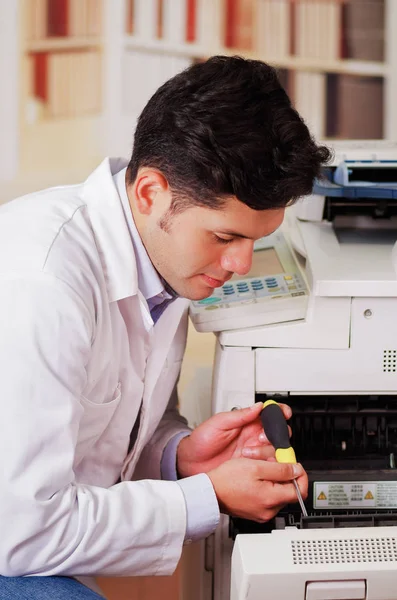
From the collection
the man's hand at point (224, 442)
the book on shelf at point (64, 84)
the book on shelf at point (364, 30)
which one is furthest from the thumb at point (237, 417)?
the book on shelf at point (364, 30)

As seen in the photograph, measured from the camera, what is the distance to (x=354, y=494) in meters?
1.31

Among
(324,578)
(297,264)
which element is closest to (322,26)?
(297,264)

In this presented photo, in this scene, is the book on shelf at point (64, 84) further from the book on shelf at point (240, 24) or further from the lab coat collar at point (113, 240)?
the lab coat collar at point (113, 240)

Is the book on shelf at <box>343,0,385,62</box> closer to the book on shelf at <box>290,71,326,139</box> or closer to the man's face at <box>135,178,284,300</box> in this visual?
the book on shelf at <box>290,71,326,139</box>

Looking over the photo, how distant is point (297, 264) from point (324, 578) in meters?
0.58

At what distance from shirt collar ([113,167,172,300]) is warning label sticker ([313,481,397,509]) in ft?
1.28

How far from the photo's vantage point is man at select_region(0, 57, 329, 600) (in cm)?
104

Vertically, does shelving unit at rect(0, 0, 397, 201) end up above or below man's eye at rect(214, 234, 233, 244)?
above

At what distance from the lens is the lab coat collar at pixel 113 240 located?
3.94 feet

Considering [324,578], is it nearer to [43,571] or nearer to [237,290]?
[43,571]

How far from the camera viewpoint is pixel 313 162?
1.15m

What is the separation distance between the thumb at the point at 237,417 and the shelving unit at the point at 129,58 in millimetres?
2621

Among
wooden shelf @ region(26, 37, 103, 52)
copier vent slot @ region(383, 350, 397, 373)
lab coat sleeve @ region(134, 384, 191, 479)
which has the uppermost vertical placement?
wooden shelf @ region(26, 37, 103, 52)

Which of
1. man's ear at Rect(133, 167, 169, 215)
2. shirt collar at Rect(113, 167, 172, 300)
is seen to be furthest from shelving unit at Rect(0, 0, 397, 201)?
man's ear at Rect(133, 167, 169, 215)
